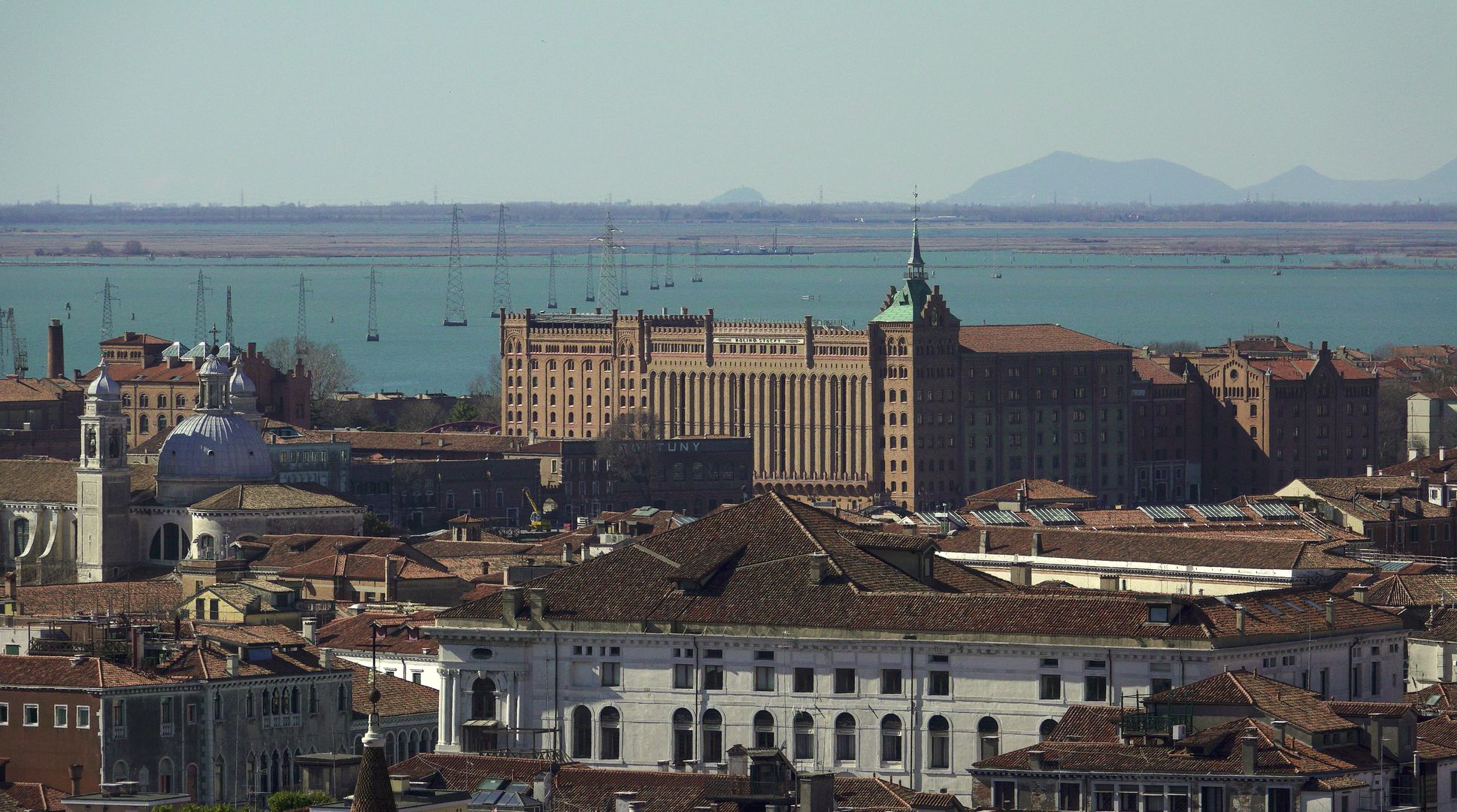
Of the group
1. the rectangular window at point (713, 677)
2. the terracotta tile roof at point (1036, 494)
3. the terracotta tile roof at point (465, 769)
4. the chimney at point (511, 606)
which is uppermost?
the chimney at point (511, 606)

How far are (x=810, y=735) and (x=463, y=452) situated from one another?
322 ft

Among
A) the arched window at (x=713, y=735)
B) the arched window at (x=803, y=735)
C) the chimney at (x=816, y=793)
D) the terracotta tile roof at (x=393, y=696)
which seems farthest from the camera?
the terracotta tile roof at (x=393, y=696)

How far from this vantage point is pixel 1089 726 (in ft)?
133

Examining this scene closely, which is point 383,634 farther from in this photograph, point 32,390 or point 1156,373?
point 1156,373

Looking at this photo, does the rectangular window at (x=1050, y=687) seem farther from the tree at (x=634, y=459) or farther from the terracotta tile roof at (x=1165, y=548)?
the tree at (x=634, y=459)

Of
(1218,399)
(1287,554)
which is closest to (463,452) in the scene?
(1218,399)

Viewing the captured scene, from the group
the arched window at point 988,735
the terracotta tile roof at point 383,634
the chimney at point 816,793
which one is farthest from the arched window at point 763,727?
the terracotta tile roof at point 383,634

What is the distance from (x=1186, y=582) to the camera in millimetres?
63125

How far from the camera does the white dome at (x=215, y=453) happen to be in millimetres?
99312

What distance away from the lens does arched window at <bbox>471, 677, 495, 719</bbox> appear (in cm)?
4584

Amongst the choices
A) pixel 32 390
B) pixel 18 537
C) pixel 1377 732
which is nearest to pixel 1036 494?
pixel 18 537

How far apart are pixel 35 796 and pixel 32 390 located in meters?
99.4

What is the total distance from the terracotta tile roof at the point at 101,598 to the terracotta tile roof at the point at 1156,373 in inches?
3699

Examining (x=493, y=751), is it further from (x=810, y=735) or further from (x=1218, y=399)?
(x=1218, y=399)
